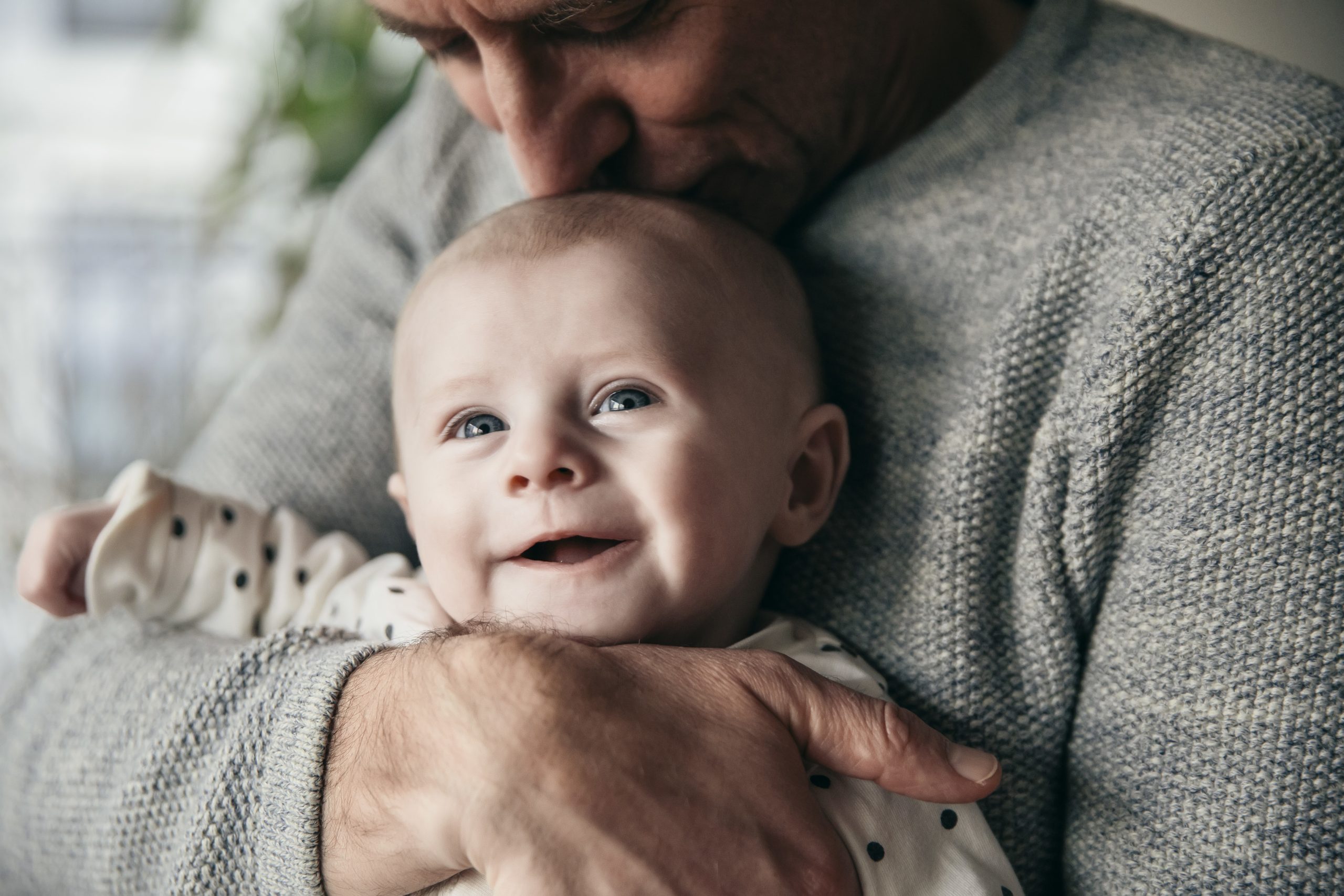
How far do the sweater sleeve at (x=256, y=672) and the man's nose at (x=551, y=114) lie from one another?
32cm

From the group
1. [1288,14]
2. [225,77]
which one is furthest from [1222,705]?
[225,77]

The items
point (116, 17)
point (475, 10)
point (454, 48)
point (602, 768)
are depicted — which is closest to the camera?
point (602, 768)

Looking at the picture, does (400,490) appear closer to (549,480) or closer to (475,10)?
(549,480)

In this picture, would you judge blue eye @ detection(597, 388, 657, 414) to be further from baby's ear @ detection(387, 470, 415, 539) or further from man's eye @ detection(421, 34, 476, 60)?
man's eye @ detection(421, 34, 476, 60)

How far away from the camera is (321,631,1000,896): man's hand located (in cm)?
71

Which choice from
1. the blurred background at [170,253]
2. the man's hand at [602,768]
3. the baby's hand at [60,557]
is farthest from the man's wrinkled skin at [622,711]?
the blurred background at [170,253]

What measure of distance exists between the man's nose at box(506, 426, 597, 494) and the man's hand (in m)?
0.15

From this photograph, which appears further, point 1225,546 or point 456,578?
point 456,578

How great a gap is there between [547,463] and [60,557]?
0.63m

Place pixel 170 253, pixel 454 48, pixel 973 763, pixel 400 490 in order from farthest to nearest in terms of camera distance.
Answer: pixel 170 253 < pixel 400 490 < pixel 454 48 < pixel 973 763

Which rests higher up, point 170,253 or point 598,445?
point 598,445

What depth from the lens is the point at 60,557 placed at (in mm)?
1090

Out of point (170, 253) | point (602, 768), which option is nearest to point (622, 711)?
point (602, 768)

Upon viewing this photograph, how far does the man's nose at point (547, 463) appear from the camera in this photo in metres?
0.87
